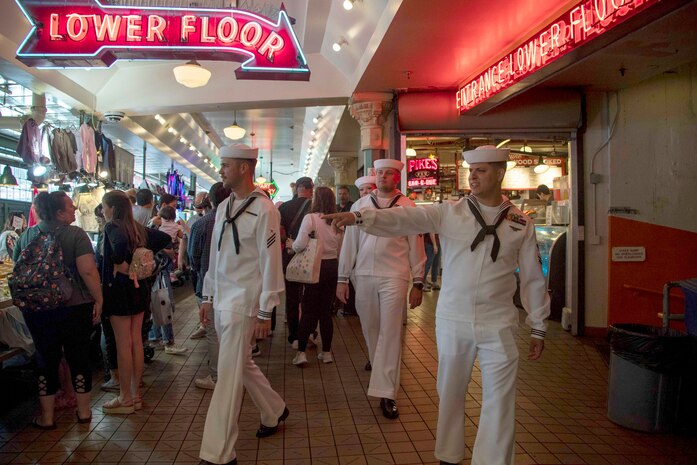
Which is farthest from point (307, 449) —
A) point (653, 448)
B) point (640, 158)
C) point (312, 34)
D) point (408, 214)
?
point (312, 34)

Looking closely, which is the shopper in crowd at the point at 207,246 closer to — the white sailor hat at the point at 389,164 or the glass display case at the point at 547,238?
the white sailor hat at the point at 389,164

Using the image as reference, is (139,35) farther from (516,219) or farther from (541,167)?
(541,167)

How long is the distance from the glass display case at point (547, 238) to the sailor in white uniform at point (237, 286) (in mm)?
6042

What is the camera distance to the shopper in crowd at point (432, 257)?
36.2 feet

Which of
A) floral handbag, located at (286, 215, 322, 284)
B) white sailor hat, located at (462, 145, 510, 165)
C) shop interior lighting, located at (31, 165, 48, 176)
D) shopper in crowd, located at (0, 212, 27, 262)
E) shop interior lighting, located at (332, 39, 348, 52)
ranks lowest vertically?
floral handbag, located at (286, 215, 322, 284)

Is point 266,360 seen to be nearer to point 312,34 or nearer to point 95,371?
point 95,371

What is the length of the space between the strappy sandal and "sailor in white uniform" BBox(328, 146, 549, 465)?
8.63 ft

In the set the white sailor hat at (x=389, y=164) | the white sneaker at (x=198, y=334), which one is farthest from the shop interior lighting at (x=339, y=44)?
the white sneaker at (x=198, y=334)

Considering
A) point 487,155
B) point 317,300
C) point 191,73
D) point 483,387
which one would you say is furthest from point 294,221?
point 483,387

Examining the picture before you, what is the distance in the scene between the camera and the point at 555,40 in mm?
4844

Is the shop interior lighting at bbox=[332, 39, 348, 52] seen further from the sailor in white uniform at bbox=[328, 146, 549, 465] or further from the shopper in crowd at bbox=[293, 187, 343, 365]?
the sailor in white uniform at bbox=[328, 146, 549, 465]

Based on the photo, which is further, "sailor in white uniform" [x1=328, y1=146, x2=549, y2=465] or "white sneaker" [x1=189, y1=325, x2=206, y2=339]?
"white sneaker" [x1=189, y1=325, x2=206, y2=339]

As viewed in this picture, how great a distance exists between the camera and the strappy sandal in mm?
4543

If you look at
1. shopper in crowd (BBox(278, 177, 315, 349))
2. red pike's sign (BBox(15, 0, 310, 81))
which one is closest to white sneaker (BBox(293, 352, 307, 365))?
shopper in crowd (BBox(278, 177, 315, 349))
